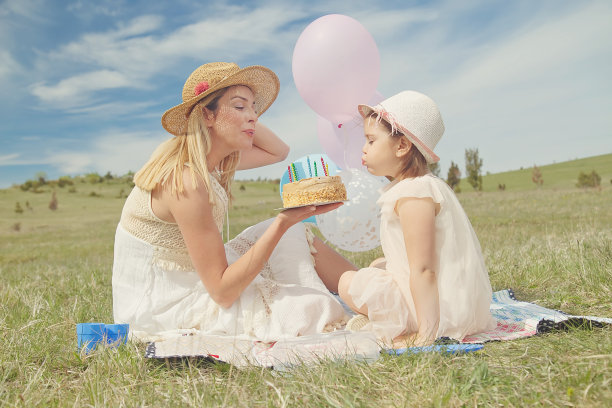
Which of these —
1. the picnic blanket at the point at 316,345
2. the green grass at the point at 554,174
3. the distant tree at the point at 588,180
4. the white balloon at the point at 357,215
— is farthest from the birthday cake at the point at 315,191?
the green grass at the point at 554,174

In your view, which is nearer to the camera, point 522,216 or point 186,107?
point 186,107

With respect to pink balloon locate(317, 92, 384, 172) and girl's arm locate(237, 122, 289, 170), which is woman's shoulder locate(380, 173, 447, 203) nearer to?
pink balloon locate(317, 92, 384, 172)

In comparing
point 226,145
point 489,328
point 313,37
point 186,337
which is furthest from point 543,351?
point 313,37

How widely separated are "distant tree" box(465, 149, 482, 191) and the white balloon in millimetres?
46508

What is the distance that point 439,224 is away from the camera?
3012mm

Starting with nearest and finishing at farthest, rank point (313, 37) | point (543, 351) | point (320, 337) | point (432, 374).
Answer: point (432, 374)
point (543, 351)
point (320, 337)
point (313, 37)

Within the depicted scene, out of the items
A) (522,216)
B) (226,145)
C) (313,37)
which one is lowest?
(522,216)

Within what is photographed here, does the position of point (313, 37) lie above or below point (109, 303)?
above

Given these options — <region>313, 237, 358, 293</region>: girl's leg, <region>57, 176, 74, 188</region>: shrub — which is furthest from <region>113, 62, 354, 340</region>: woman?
<region>57, 176, 74, 188</region>: shrub

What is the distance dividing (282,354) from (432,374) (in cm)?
90

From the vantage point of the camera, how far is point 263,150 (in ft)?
14.2

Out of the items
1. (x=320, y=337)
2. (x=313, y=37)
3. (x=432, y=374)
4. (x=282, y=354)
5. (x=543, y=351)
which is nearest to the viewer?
(x=432, y=374)

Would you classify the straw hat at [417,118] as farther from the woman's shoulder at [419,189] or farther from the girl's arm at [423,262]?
the girl's arm at [423,262]

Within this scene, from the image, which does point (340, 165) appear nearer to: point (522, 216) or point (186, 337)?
point (186, 337)
